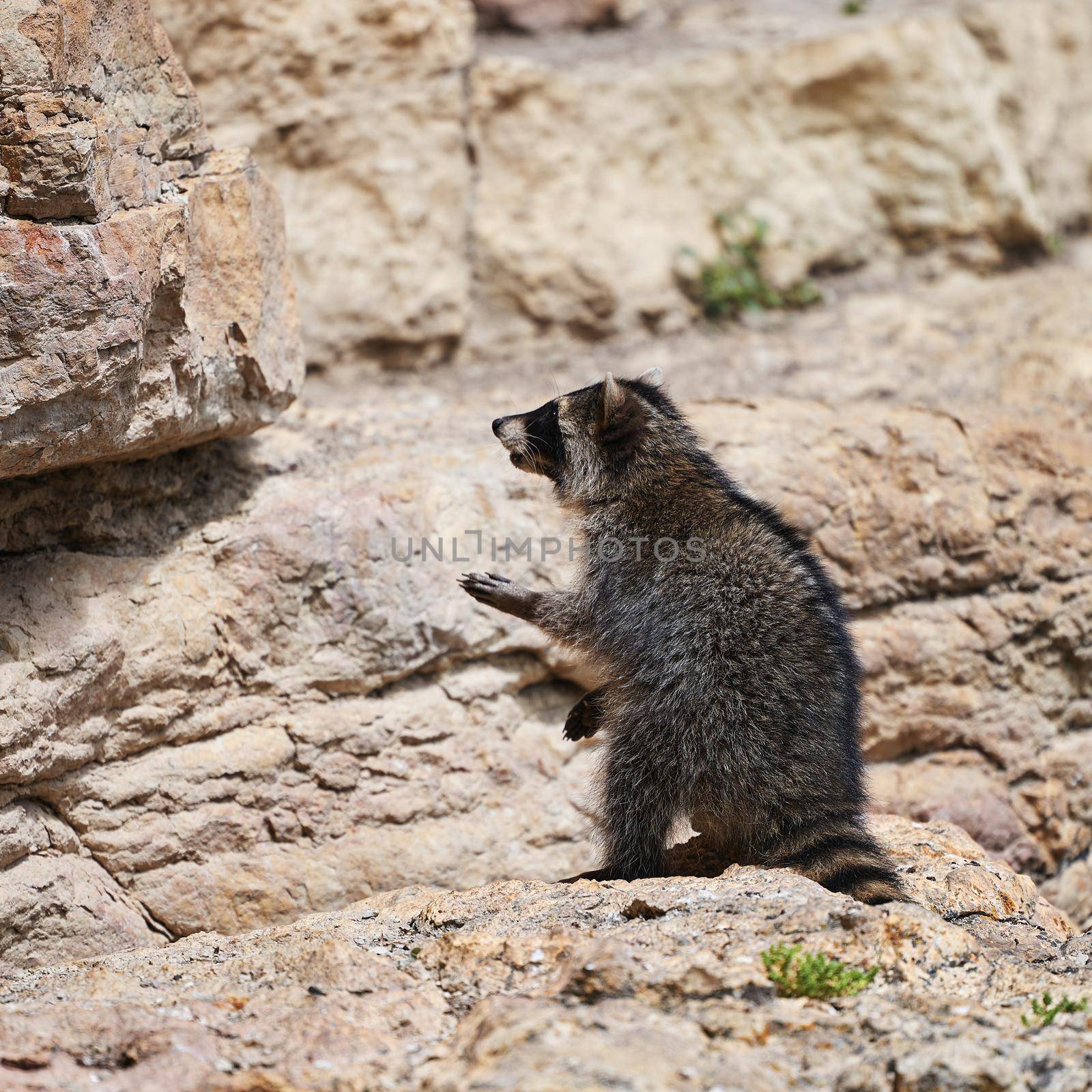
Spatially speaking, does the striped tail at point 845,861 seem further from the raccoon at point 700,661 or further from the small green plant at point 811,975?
the small green plant at point 811,975

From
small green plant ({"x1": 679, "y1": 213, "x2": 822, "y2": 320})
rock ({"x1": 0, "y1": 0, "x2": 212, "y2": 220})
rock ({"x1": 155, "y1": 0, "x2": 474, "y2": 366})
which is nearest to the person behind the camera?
rock ({"x1": 0, "y1": 0, "x2": 212, "y2": 220})

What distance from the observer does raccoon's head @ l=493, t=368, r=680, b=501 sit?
4828mm

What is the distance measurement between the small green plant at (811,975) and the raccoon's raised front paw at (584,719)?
66.8 inches

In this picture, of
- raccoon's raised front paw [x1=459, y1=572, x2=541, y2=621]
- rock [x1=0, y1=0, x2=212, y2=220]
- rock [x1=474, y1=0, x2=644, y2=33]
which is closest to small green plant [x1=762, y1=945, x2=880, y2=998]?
raccoon's raised front paw [x1=459, y1=572, x2=541, y2=621]

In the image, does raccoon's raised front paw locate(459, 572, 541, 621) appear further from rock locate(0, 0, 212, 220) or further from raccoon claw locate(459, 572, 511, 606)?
rock locate(0, 0, 212, 220)

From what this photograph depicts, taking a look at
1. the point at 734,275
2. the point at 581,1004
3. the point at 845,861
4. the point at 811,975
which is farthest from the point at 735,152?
the point at 581,1004

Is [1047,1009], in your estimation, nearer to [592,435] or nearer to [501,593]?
[501,593]

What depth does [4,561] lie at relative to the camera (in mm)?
4352

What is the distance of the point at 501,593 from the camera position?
15.5ft

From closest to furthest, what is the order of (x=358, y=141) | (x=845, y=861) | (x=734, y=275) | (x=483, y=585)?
(x=845, y=861), (x=483, y=585), (x=358, y=141), (x=734, y=275)

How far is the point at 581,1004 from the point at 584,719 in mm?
1864

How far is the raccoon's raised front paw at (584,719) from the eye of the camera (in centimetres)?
472

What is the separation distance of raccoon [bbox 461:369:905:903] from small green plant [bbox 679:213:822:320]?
3258 mm

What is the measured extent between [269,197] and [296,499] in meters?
1.29
